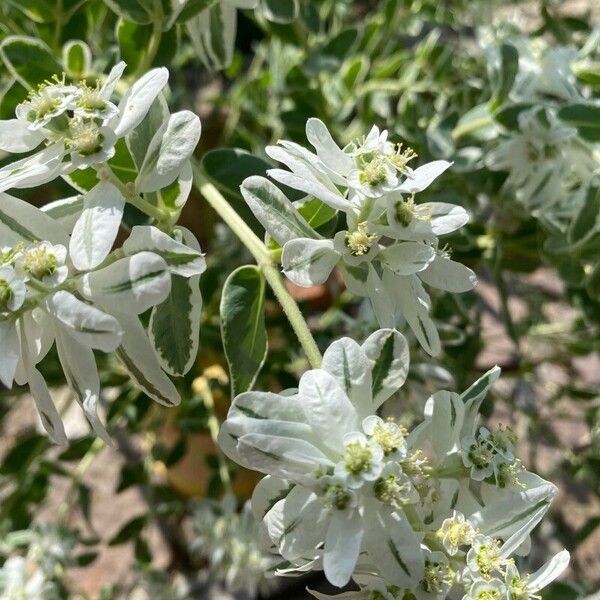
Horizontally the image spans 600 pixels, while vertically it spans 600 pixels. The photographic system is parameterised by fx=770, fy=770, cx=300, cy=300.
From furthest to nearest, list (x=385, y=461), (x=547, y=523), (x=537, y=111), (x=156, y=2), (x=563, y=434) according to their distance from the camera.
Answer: (x=563, y=434), (x=547, y=523), (x=537, y=111), (x=156, y=2), (x=385, y=461)

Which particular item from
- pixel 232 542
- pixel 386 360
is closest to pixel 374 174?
pixel 386 360

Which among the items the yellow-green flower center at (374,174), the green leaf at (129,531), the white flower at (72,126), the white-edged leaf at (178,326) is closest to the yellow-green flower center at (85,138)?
the white flower at (72,126)

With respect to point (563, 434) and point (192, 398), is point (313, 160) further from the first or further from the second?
point (563, 434)

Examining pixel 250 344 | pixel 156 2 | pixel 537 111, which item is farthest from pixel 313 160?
pixel 537 111

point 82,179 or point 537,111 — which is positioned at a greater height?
point 82,179

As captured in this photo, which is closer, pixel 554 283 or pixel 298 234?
pixel 298 234

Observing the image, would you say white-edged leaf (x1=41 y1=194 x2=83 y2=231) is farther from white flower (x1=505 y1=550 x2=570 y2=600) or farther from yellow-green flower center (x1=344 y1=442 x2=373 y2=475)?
white flower (x1=505 y1=550 x2=570 y2=600)

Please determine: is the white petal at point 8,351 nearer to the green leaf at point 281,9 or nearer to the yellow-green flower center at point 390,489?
the yellow-green flower center at point 390,489

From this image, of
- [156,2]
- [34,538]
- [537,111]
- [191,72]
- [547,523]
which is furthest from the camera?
[191,72]
